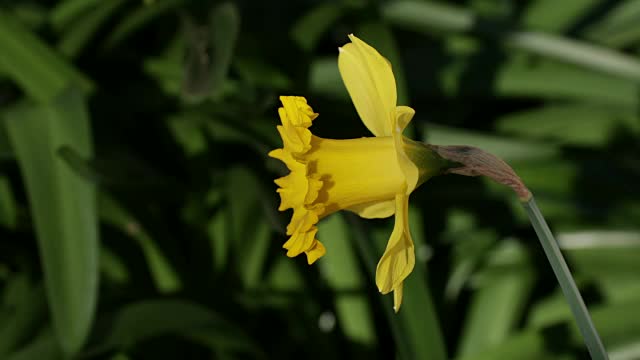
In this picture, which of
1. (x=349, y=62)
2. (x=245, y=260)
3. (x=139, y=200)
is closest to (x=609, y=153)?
(x=245, y=260)

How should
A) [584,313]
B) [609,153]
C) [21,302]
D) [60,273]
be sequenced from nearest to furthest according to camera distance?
1. [584,313]
2. [60,273]
3. [21,302]
4. [609,153]

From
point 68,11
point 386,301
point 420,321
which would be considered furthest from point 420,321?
point 68,11

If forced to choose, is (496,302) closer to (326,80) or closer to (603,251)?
(603,251)

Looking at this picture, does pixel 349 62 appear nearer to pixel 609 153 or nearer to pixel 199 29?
pixel 199 29

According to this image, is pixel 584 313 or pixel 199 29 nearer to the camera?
pixel 584 313

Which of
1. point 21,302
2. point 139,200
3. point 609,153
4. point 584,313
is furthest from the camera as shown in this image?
point 609,153

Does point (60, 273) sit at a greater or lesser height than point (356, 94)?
lesser
